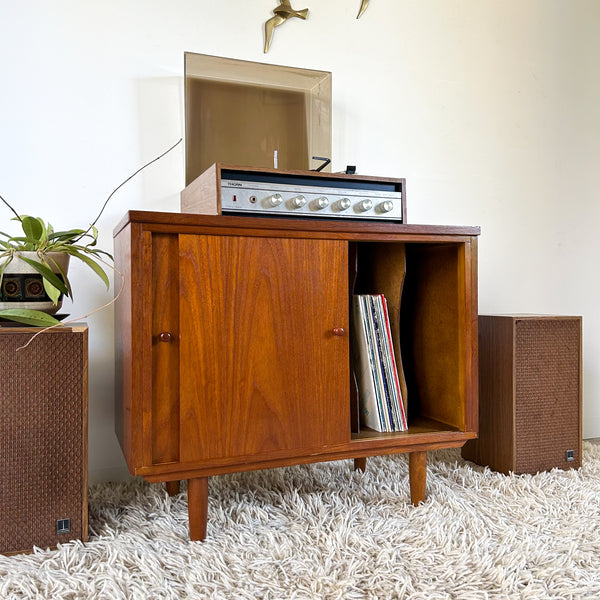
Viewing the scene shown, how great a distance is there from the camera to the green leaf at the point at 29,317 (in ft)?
3.85

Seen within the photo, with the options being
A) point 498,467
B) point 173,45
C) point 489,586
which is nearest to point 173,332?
point 489,586

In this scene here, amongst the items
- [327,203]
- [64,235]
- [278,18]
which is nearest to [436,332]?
[327,203]

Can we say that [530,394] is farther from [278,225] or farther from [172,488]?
[172,488]

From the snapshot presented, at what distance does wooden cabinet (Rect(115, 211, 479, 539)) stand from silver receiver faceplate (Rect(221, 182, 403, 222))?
0.08m

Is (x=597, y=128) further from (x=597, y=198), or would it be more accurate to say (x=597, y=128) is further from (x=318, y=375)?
(x=318, y=375)

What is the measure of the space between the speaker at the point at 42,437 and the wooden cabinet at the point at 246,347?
0.11 metres

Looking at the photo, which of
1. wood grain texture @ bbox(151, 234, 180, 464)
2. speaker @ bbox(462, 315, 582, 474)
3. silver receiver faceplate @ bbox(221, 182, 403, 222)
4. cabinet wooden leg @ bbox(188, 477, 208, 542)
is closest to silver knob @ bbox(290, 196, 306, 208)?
silver receiver faceplate @ bbox(221, 182, 403, 222)

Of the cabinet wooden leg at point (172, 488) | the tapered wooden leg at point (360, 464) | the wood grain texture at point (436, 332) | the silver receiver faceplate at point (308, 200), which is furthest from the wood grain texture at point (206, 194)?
the tapered wooden leg at point (360, 464)

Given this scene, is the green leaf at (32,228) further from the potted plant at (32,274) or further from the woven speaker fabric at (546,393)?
the woven speaker fabric at (546,393)

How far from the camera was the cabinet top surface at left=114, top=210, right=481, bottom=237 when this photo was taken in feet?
3.79

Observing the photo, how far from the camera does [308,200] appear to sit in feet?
4.43

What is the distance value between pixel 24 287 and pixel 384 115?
1.32 m

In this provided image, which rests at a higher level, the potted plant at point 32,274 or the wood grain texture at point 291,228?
the wood grain texture at point 291,228

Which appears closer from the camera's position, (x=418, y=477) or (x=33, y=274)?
(x=33, y=274)
